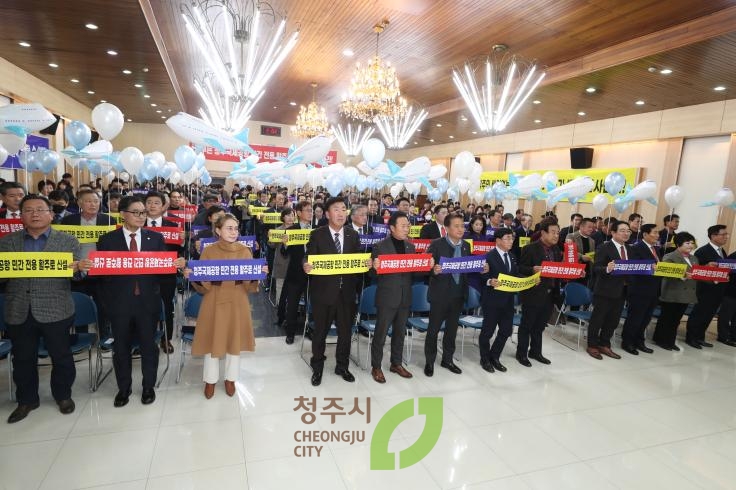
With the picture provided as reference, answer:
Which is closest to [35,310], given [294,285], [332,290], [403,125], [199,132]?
[199,132]

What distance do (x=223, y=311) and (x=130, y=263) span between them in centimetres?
82

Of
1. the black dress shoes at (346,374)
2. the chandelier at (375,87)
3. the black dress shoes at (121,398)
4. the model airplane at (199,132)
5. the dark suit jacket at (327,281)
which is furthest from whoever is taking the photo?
the chandelier at (375,87)

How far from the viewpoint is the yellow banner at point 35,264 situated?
2.88 metres

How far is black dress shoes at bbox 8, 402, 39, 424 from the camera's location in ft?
10.1

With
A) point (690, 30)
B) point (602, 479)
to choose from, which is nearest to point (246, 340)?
point (602, 479)

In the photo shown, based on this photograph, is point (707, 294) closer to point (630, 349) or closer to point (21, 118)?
point (630, 349)

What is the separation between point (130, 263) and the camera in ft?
10.4

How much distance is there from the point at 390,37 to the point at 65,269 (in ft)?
22.2

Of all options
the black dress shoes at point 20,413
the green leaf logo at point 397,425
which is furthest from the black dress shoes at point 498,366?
the black dress shoes at point 20,413

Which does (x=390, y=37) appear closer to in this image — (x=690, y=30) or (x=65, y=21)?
(x=690, y=30)

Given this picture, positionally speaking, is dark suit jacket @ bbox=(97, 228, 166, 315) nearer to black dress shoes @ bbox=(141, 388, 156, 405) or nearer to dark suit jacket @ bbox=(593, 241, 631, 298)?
black dress shoes @ bbox=(141, 388, 156, 405)

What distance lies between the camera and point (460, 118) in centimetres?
1348

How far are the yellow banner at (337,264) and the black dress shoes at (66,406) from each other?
2.23 meters

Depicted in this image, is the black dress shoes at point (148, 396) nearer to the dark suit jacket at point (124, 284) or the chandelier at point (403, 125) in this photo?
the dark suit jacket at point (124, 284)
